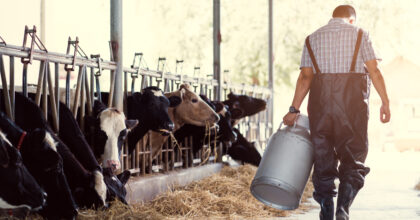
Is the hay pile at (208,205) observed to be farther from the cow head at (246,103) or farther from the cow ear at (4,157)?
the cow head at (246,103)

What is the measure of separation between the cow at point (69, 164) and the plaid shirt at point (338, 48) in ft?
6.62

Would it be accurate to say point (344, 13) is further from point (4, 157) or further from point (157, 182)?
point (157, 182)

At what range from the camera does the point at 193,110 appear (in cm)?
850

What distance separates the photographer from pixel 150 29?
3152 centimetres

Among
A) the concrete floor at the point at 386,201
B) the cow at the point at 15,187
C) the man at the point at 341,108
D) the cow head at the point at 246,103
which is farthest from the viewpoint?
the cow head at the point at 246,103

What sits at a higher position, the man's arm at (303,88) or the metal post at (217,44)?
the metal post at (217,44)

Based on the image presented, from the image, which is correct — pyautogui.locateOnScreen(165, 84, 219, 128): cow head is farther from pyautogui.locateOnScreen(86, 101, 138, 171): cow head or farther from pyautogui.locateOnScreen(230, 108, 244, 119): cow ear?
pyautogui.locateOnScreen(86, 101, 138, 171): cow head

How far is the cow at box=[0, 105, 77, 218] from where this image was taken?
4738mm

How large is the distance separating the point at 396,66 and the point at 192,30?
11181mm

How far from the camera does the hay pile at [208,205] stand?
22.3 feet

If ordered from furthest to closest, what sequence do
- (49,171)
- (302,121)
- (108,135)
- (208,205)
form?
(208,205) → (108,135) → (302,121) → (49,171)

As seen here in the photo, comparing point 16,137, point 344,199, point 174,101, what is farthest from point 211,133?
point 16,137

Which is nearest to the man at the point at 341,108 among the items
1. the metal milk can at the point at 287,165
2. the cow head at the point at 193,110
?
the metal milk can at the point at 287,165

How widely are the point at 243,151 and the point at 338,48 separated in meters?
5.88
